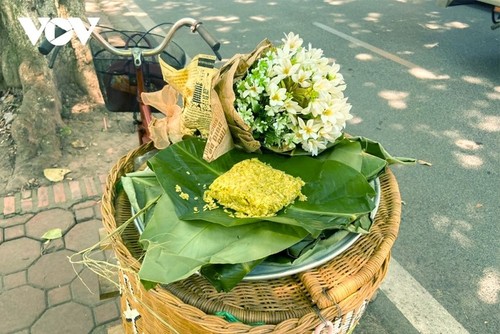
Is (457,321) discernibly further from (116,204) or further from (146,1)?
(146,1)

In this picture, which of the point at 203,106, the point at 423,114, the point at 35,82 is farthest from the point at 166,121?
the point at 423,114

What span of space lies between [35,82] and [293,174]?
2.83 meters

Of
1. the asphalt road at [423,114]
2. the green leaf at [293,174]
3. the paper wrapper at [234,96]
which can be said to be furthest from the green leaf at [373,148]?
the asphalt road at [423,114]

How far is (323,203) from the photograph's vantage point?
1302mm

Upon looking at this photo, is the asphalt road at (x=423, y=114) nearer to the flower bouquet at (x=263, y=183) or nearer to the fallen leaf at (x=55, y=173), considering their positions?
the flower bouquet at (x=263, y=183)

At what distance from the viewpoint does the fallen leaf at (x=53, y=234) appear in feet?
8.94

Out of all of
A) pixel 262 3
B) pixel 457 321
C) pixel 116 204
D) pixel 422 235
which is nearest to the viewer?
pixel 116 204

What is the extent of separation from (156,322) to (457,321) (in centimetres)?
164

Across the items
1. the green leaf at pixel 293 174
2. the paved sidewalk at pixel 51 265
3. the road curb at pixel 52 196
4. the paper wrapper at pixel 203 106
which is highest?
the paper wrapper at pixel 203 106

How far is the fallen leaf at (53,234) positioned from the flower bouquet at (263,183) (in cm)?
156

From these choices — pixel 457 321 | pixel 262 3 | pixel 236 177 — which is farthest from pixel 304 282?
pixel 262 3

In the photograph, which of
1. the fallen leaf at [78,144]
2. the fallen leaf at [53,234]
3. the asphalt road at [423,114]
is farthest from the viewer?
the fallen leaf at [78,144]

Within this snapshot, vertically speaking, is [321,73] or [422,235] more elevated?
[321,73]

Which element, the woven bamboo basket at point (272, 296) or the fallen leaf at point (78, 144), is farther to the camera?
the fallen leaf at point (78, 144)
